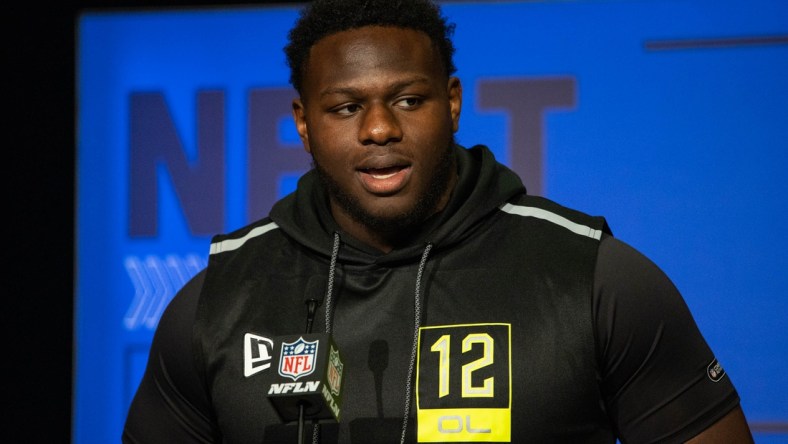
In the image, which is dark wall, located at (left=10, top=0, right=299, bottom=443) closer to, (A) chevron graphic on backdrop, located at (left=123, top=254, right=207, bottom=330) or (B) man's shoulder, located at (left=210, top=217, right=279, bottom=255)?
(A) chevron graphic on backdrop, located at (left=123, top=254, right=207, bottom=330)

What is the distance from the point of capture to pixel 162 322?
5.87ft

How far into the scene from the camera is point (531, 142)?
8.91 feet

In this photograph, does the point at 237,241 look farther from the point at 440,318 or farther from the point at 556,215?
the point at 556,215

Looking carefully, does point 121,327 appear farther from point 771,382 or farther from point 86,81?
point 771,382

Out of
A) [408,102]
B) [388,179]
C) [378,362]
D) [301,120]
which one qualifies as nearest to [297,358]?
[378,362]

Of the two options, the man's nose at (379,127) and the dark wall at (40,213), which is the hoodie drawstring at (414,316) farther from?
the dark wall at (40,213)

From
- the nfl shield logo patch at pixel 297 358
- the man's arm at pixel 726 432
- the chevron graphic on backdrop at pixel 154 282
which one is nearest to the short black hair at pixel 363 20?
the nfl shield logo patch at pixel 297 358

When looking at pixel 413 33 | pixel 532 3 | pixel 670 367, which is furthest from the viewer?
pixel 532 3

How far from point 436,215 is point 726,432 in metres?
0.56

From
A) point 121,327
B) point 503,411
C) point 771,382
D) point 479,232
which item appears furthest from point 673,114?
point 121,327

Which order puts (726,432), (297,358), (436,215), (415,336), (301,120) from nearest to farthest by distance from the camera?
(297,358), (726,432), (415,336), (436,215), (301,120)

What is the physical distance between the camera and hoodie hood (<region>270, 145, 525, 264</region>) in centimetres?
170

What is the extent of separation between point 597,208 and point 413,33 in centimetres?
113

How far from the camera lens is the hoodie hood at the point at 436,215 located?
1.70m
